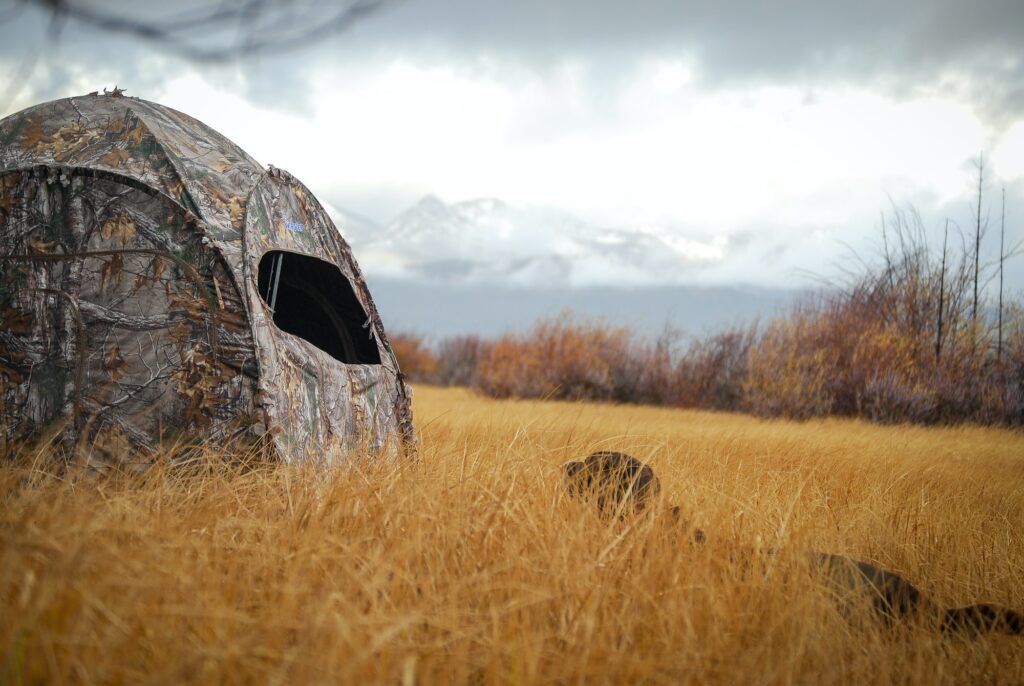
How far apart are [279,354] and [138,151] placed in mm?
1320

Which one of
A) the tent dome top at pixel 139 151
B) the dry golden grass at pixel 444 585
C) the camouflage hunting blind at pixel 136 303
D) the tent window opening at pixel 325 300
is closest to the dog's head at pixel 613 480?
the dry golden grass at pixel 444 585

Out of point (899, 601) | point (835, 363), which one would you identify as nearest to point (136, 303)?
point (899, 601)

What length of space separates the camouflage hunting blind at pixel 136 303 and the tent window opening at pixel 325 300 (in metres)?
0.82

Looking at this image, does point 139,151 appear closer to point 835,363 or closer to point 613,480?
point 613,480

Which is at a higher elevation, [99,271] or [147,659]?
[99,271]

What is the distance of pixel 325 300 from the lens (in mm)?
4887

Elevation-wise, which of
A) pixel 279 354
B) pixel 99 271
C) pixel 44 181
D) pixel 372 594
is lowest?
pixel 372 594

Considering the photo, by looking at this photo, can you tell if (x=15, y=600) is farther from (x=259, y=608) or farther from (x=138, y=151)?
(x=138, y=151)

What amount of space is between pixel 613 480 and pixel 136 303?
8.22 ft

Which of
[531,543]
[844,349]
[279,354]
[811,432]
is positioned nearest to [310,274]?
[279,354]

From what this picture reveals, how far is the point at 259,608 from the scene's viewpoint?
2188mm

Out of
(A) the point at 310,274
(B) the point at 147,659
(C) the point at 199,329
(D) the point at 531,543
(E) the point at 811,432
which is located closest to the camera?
(B) the point at 147,659

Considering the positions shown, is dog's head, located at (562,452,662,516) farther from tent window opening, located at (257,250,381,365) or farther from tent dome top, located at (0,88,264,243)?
tent dome top, located at (0,88,264,243)

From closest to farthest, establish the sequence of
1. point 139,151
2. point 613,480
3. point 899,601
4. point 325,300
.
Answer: point 899,601, point 613,480, point 139,151, point 325,300
